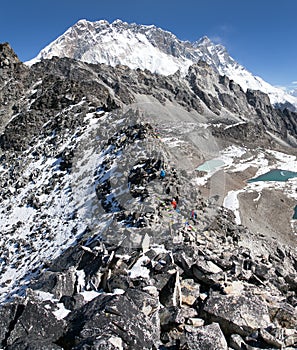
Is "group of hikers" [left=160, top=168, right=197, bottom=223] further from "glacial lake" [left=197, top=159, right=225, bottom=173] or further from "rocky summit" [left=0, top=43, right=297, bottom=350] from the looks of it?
"glacial lake" [left=197, top=159, right=225, bottom=173]

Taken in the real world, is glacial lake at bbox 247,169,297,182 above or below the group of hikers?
above

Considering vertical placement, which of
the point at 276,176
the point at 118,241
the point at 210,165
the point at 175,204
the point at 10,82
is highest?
the point at 10,82

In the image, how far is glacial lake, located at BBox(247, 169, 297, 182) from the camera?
284ft

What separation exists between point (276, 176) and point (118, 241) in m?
84.5

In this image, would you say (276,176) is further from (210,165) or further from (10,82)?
(10,82)

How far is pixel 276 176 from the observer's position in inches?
3597

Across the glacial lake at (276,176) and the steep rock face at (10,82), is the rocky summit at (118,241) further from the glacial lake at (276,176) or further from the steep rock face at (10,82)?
the glacial lake at (276,176)

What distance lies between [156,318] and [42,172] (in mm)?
31511

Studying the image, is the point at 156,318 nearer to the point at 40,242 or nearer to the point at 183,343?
the point at 183,343

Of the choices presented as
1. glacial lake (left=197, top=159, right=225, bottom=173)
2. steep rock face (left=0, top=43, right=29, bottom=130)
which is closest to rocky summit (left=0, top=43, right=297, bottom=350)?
steep rock face (left=0, top=43, right=29, bottom=130)

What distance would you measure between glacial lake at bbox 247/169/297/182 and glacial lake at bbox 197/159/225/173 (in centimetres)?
1188

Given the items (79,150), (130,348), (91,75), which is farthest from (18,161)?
(91,75)

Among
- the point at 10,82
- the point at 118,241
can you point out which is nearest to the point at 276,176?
the point at 10,82

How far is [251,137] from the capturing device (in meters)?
155
